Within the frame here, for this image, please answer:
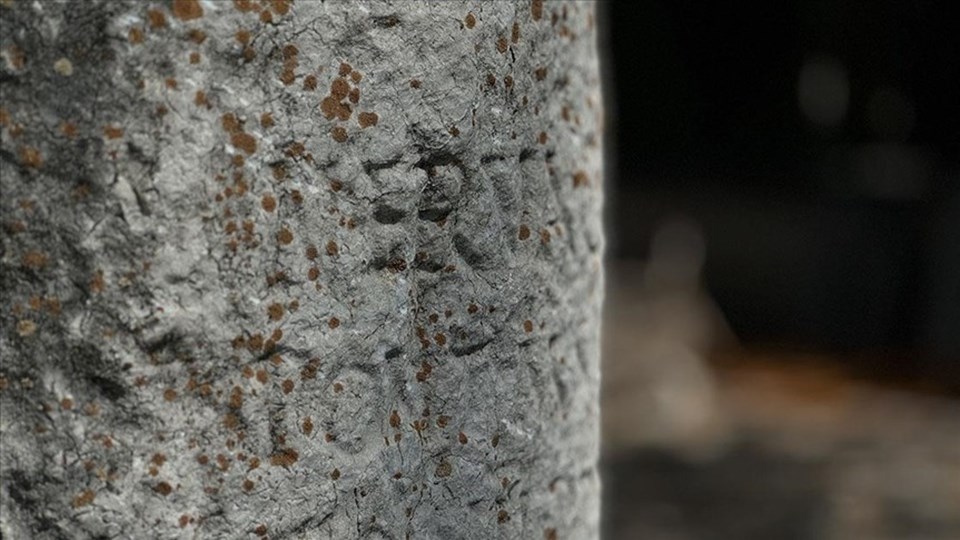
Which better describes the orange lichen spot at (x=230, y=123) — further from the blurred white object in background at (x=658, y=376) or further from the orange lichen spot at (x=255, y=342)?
the blurred white object in background at (x=658, y=376)

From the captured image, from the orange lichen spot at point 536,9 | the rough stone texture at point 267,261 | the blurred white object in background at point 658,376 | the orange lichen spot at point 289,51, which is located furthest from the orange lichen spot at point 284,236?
the blurred white object in background at point 658,376

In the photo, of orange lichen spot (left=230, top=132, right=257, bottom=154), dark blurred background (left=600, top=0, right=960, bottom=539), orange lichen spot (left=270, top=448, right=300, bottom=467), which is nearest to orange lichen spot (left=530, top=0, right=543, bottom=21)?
orange lichen spot (left=230, top=132, right=257, bottom=154)

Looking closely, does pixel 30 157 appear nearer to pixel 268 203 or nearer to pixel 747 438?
→ pixel 268 203

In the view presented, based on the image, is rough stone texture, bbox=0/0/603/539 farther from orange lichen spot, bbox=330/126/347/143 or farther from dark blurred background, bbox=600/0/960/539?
dark blurred background, bbox=600/0/960/539

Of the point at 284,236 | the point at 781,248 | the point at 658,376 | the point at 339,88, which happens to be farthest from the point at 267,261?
the point at 781,248

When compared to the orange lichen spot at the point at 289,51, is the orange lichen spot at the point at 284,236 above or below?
below
